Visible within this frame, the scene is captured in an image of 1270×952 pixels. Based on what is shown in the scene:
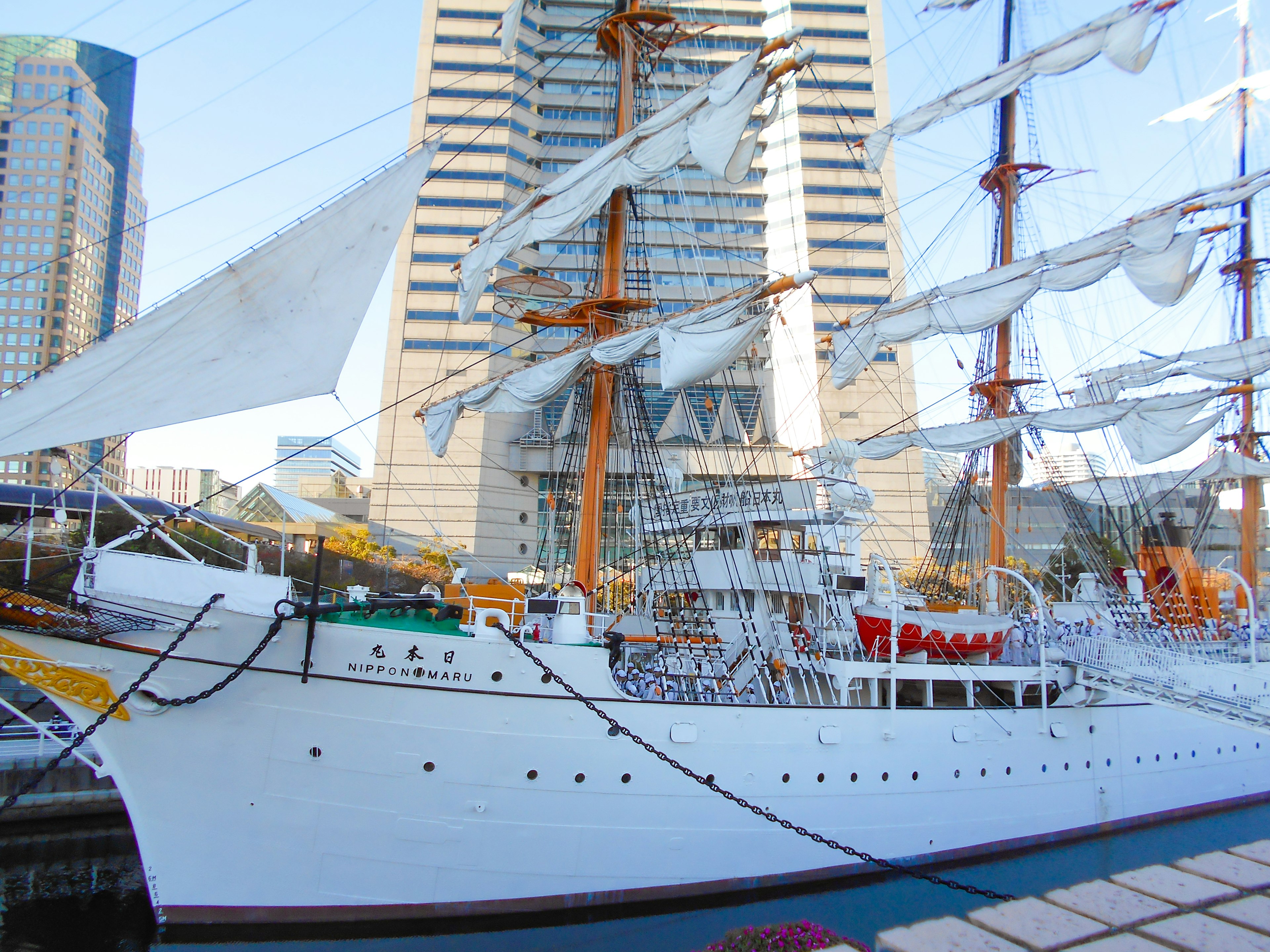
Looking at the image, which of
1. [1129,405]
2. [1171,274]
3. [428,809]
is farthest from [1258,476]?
[428,809]

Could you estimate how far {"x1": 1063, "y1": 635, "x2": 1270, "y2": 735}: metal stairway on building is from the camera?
12148 mm

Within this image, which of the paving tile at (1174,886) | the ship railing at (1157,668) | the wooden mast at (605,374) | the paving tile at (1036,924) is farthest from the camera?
the wooden mast at (605,374)

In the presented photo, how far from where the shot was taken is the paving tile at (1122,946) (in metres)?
2.93

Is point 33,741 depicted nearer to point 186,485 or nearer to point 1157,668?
point 1157,668

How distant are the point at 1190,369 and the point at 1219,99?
9.41 meters

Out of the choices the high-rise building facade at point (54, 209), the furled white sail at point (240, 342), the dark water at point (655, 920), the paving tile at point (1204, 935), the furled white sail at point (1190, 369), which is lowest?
the dark water at point (655, 920)

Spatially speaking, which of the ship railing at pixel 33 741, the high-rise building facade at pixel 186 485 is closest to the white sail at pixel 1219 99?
the ship railing at pixel 33 741

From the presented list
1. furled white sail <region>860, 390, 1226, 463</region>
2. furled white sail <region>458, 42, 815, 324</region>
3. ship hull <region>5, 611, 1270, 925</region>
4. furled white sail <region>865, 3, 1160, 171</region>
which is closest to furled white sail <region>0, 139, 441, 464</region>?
ship hull <region>5, 611, 1270, 925</region>

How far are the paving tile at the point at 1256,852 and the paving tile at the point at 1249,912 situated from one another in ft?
1.69

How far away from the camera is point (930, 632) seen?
12.9 metres

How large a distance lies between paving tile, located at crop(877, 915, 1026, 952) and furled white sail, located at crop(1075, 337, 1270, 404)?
76.5 ft

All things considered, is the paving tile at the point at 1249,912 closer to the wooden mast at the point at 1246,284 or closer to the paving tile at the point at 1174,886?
the paving tile at the point at 1174,886

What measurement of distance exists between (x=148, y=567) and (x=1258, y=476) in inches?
1111

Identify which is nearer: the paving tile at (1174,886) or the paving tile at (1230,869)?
the paving tile at (1174,886)
